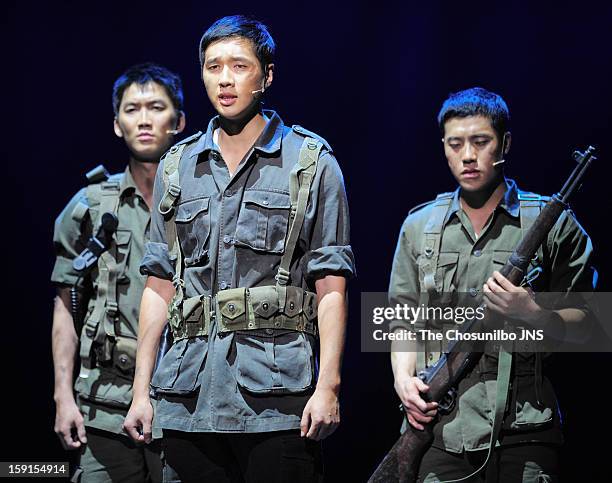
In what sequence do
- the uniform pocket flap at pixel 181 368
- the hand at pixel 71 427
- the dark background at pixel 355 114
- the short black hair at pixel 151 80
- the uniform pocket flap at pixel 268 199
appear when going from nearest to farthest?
the uniform pocket flap at pixel 181 368, the uniform pocket flap at pixel 268 199, the hand at pixel 71 427, the short black hair at pixel 151 80, the dark background at pixel 355 114

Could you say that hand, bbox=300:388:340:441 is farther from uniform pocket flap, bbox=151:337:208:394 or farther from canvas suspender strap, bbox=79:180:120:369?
canvas suspender strap, bbox=79:180:120:369

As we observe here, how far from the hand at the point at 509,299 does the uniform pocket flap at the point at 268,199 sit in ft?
3.58

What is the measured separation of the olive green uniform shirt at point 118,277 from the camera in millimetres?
4344

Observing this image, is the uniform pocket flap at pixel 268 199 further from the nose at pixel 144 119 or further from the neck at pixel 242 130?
the nose at pixel 144 119

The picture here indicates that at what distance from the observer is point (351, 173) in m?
5.38

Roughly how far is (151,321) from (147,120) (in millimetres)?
1588

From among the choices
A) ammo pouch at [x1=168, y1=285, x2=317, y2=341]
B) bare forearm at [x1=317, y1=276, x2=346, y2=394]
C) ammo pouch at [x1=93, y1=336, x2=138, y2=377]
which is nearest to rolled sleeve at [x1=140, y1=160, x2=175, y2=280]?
ammo pouch at [x1=168, y1=285, x2=317, y2=341]

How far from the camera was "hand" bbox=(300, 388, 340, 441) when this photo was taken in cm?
289

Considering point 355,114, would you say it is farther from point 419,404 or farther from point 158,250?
point 158,250

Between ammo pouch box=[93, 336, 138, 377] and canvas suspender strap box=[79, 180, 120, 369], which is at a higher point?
canvas suspender strap box=[79, 180, 120, 369]

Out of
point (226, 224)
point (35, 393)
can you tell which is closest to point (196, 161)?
point (226, 224)

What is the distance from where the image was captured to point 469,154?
409 centimetres

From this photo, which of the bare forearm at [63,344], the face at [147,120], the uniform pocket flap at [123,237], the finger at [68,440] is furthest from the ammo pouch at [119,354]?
the face at [147,120]

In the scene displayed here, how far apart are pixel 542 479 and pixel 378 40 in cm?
271
